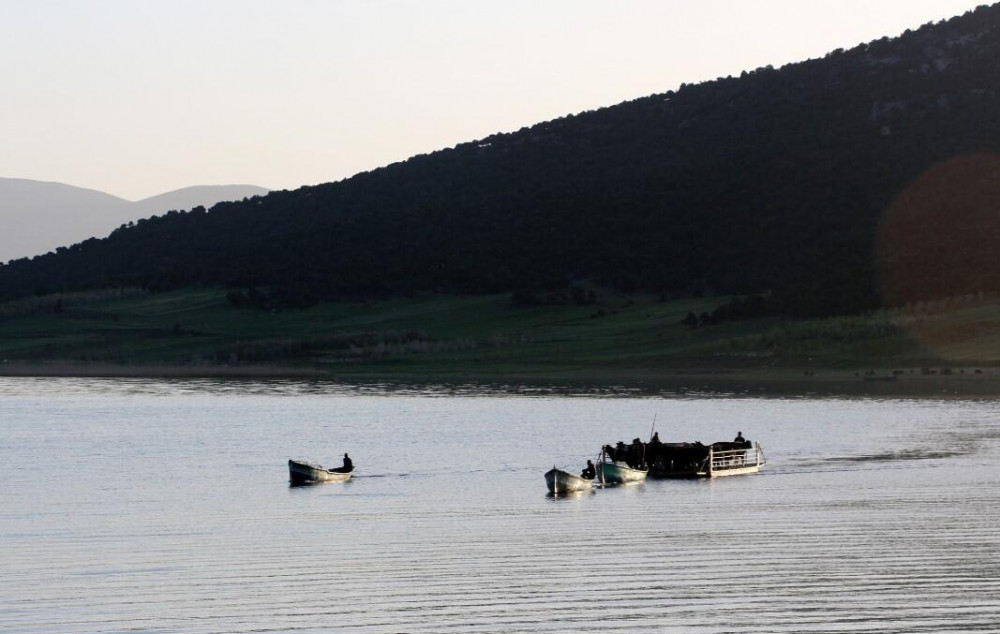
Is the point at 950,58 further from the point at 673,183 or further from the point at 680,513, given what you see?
the point at 680,513

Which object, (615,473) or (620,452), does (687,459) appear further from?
(615,473)

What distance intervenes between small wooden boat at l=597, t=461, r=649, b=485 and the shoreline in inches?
1957

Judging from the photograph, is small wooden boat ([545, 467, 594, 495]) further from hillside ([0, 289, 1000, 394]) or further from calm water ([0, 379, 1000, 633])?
hillside ([0, 289, 1000, 394])

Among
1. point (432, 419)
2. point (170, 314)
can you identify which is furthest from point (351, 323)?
point (432, 419)

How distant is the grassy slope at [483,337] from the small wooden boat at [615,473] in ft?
203

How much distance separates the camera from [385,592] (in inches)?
1430

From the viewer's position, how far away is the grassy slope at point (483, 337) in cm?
12912

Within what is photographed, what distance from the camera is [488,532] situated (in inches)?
1845

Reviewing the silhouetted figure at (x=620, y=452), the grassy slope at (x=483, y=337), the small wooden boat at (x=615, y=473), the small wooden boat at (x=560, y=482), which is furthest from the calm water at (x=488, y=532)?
the grassy slope at (x=483, y=337)

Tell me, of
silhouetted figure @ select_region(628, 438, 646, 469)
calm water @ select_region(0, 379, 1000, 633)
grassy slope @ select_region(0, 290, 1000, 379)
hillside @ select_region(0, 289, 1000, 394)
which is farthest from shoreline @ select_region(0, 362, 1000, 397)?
silhouetted figure @ select_region(628, 438, 646, 469)

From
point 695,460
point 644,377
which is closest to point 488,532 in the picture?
point 695,460

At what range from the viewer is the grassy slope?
12912 cm

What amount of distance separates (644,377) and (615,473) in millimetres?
69711

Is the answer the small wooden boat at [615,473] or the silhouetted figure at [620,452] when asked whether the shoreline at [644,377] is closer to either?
the silhouetted figure at [620,452]
